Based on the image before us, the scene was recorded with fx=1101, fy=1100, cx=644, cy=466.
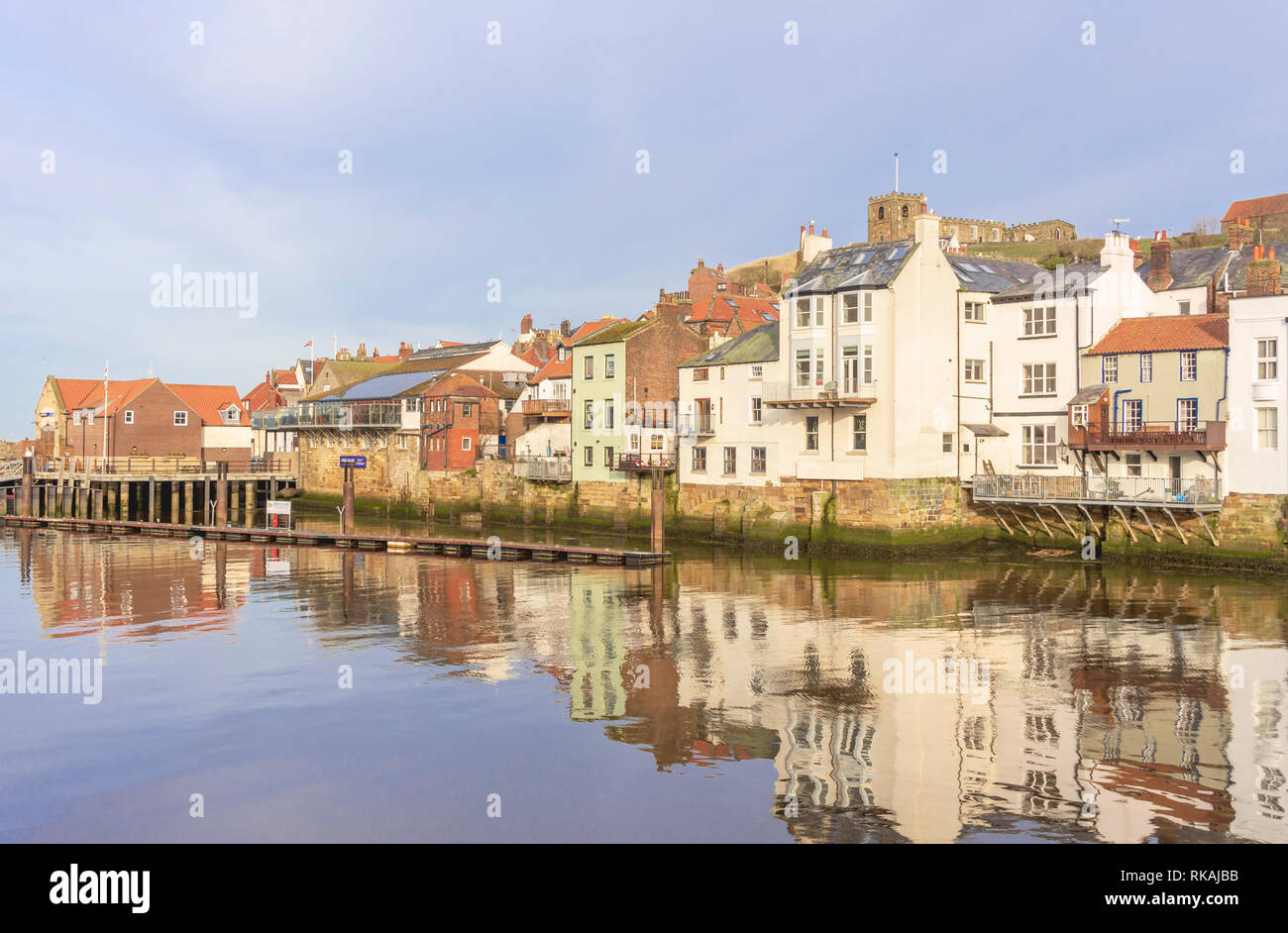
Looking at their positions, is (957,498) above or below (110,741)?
above

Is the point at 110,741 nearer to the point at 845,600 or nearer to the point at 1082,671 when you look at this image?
the point at 1082,671

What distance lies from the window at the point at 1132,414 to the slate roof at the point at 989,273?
8.45 meters

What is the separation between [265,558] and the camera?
50.9 m

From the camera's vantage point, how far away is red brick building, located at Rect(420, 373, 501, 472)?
77.5 metres

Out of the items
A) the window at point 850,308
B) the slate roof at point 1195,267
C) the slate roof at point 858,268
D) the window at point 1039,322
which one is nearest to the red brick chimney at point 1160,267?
the slate roof at point 1195,267

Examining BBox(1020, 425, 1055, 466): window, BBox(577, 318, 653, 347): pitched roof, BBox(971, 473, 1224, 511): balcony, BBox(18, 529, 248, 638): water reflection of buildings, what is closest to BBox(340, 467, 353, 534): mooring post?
BBox(18, 529, 248, 638): water reflection of buildings

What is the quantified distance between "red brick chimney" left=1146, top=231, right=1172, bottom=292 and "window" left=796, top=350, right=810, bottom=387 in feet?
53.2

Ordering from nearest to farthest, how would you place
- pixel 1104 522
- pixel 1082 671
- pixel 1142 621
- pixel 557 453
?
1. pixel 1082 671
2. pixel 1142 621
3. pixel 1104 522
4. pixel 557 453

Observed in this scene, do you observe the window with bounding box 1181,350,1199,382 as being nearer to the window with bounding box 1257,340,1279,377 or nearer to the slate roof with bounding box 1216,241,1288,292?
the window with bounding box 1257,340,1279,377

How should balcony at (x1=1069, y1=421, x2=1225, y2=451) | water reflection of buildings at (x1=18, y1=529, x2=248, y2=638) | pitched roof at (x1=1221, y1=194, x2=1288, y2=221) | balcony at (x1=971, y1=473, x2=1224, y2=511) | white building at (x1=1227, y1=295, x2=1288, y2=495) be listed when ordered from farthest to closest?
pitched roof at (x1=1221, y1=194, x2=1288, y2=221)
balcony at (x1=971, y1=473, x2=1224, y2=511)
balcony at (x1=1069, y1=421, x2=1225, y2=451)
white building at (x1=1227, y1=295, x2=1288, y2=495)
water reflection of buildings at (x1=18, y1=529, x2=248, y2=638)

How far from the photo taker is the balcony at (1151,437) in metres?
41.2

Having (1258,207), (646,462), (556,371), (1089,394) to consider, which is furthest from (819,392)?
(1258,207)
